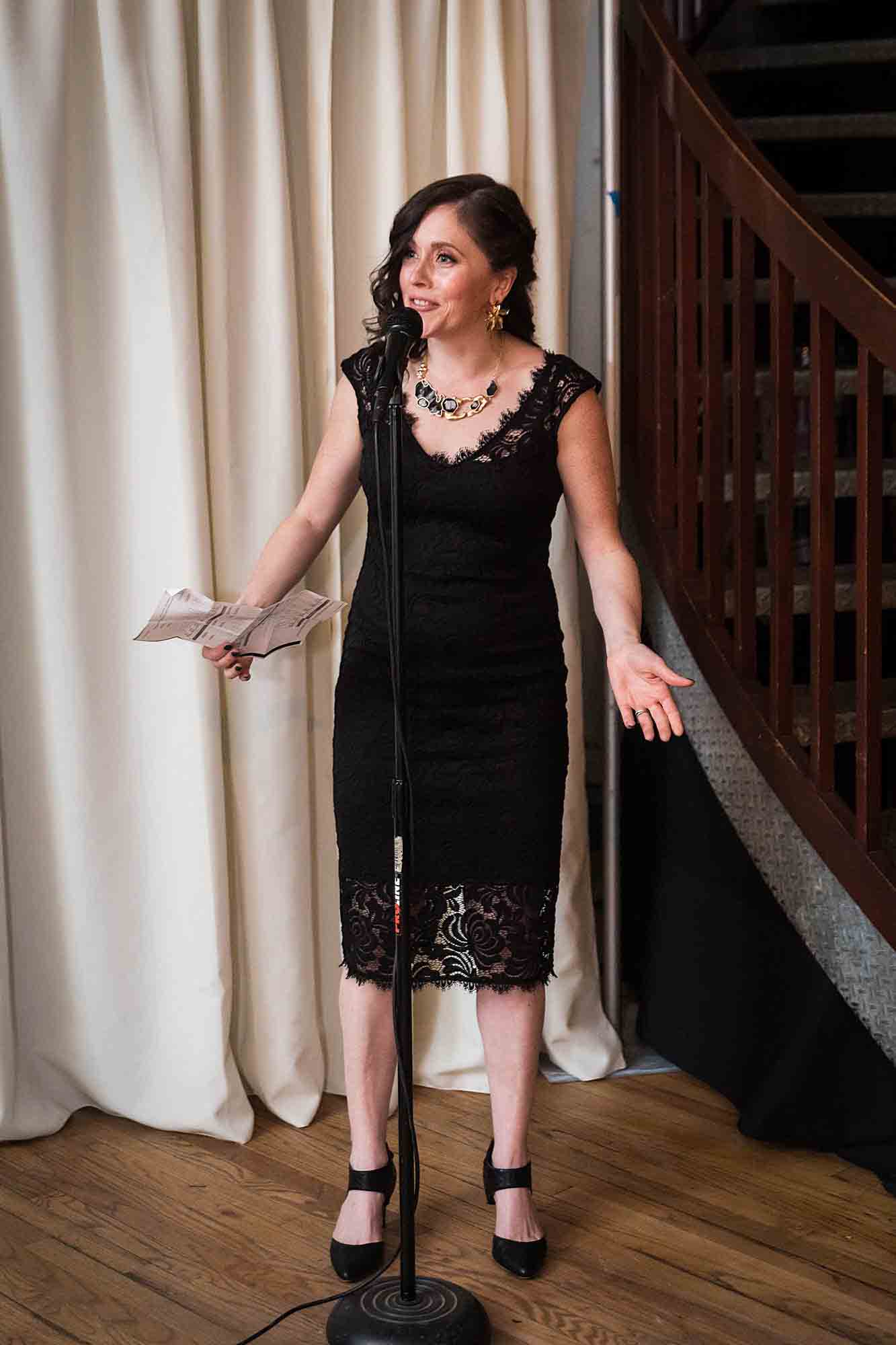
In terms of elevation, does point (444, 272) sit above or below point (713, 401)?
above

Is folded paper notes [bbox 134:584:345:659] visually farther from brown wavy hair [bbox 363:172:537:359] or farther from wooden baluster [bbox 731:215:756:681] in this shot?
wooden baluster [bbox 731:215:756:681]

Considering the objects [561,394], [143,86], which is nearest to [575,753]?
[561,394]

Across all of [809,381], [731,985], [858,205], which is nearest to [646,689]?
[731,985]

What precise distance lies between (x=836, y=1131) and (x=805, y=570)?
52.2 inches

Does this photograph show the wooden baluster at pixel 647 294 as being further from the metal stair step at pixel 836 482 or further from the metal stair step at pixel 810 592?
the metal stair step at pixel 810 592

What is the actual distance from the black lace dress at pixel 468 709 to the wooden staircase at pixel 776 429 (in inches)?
19.5

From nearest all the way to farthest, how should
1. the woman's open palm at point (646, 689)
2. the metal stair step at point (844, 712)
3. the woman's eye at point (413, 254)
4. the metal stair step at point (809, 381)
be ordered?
the woman's open palm at point (646, 689) → the woman's eye at point (413, 254) → the metal stair step at point (844, 712) → the metal stair step at point (809, 381)

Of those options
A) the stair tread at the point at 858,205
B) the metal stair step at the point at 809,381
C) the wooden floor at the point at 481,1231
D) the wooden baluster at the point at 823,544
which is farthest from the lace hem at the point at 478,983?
the stair tread at the point at 858,205

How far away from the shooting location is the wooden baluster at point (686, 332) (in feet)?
9.31

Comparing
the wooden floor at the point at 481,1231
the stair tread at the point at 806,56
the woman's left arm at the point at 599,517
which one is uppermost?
the stair tread at the point at 806,56

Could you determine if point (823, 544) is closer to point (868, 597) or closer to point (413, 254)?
point (868, 597)

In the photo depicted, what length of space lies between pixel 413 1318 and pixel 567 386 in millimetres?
1430

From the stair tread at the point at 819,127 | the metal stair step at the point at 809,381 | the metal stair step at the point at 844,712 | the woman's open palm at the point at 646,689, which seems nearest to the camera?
the woman's open palm at the point at 646,689

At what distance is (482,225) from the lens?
2172mm
